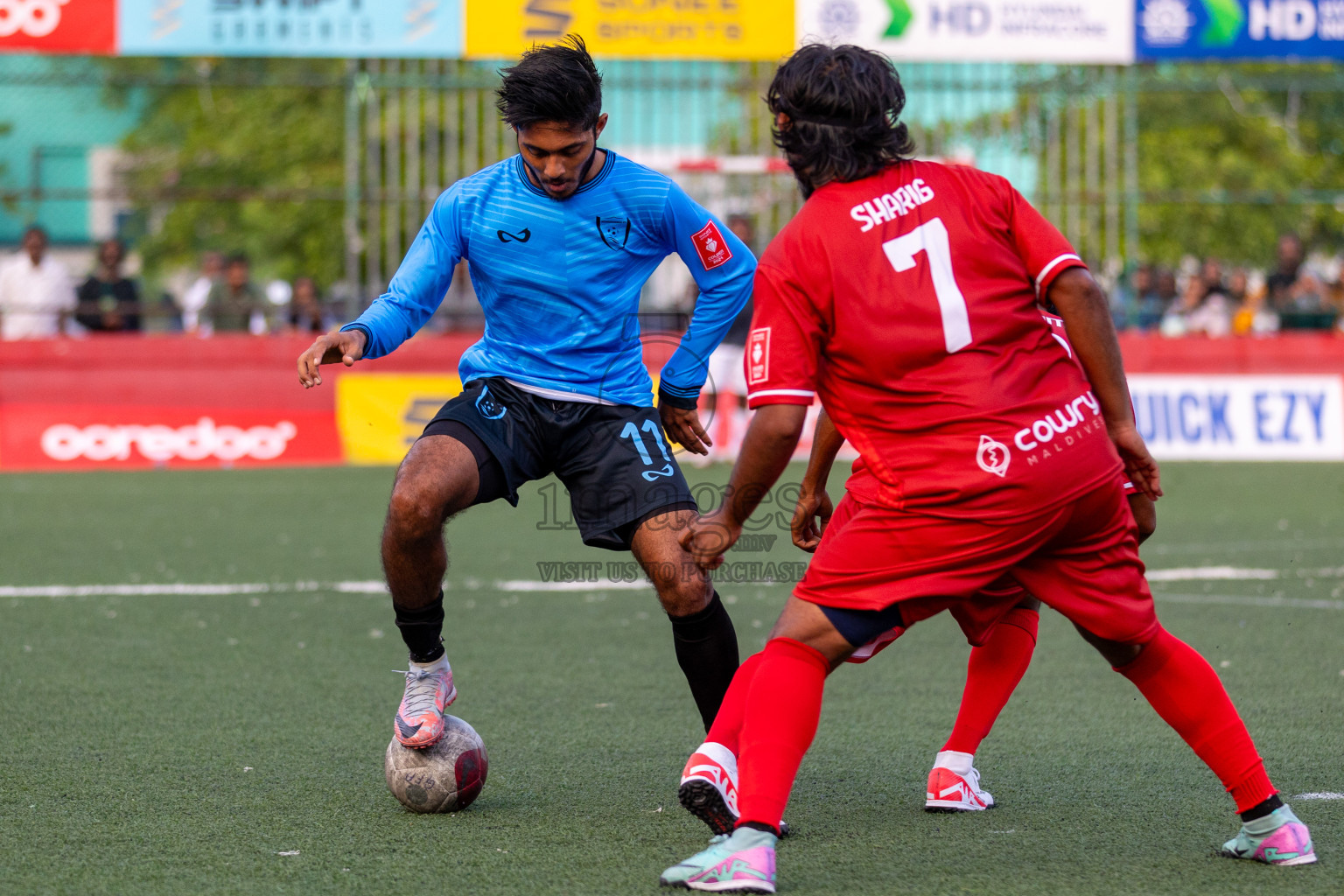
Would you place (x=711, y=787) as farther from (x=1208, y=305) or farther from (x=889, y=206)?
(x=1208, y=305)

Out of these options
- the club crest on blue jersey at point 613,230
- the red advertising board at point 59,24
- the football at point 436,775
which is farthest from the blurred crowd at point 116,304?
the football at point 436,775

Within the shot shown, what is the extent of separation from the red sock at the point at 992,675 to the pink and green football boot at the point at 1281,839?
0.83 metres

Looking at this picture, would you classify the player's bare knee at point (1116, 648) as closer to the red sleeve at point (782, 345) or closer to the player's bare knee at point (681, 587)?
the red sleeve at point (782, 345)

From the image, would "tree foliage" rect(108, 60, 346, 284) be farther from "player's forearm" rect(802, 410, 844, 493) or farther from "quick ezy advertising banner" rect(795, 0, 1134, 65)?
"player's forearm" rect(802, 410, 844, 493)

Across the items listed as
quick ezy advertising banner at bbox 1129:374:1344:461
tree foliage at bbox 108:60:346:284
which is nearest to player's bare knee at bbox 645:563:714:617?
quick ezy advertising banner at bbox 1129:374:1344:461

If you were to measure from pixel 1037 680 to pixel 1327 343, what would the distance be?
11.3 meters

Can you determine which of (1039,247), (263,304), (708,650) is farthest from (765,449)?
(263,304)

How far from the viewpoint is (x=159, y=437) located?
605 inches

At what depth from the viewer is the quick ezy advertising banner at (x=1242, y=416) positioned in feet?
52.1

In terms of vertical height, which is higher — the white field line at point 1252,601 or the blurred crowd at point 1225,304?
the blurred crowd at point 1225,304

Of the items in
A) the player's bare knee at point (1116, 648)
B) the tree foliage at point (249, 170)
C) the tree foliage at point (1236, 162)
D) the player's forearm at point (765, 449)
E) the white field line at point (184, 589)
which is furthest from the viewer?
the tree foliage at point (1236, 162)

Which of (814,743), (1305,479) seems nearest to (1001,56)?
(1305,479)

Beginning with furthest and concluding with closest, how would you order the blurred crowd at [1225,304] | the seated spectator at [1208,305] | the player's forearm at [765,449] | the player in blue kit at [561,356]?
1. the seated spectator at [1208,305]
2. the blurred crowd at [1225,304]
3. the player in blue kit at [561,356]
4. the player's forearm at [765,449]

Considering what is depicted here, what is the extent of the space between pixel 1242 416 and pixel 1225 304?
2075 millimetres
